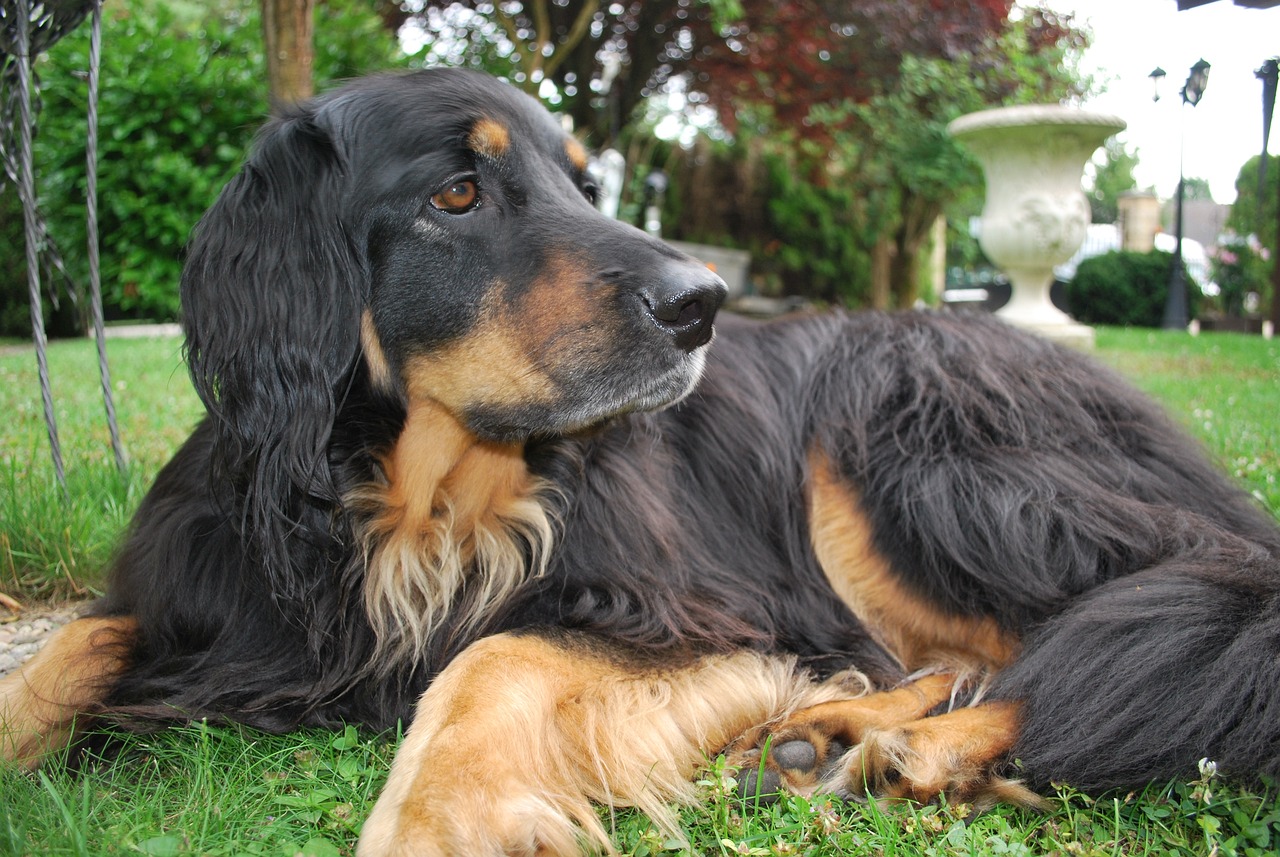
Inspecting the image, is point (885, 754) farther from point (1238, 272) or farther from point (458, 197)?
point (1238, 272)

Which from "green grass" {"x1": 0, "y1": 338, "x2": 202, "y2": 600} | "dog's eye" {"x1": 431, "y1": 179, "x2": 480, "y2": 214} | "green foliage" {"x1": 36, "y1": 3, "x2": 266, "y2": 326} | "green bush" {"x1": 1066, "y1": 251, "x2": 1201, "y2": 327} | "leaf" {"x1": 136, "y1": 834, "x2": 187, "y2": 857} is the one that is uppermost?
"green foliage" {"x1": 36, "y1": 3, "x2": 266, "y2": 326}

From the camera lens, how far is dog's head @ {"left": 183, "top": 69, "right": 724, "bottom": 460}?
205 centimetres

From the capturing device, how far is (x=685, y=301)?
204cm

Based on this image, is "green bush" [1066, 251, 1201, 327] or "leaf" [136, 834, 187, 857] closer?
"leaf" [136, 834, 187, 857]

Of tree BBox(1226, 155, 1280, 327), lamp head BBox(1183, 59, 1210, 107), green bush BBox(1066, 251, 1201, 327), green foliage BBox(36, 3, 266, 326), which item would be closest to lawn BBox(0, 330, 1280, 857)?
tree BBox(1226, 155, 1280, 327)

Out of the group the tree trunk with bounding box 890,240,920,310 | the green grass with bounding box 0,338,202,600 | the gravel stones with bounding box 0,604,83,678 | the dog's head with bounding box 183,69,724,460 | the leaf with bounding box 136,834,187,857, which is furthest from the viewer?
the tree trunk with bounding box 890,240,920,310

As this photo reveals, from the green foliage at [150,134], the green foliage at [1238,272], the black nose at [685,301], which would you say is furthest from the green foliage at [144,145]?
the green foliage at [1238,272]

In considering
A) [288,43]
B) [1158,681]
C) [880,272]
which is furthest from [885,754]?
[880,272]

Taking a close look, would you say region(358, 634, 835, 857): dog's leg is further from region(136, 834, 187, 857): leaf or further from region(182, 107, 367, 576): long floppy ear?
region(182, 107, 367, 576): long floppy ear

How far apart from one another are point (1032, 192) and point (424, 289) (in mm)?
8591

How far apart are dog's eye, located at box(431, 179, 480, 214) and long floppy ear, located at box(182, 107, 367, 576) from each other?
234mm

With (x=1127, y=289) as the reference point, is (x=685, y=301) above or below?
above

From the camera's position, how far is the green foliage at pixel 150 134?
28.5 ft

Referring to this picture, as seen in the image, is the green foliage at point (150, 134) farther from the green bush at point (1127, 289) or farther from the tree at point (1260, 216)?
the green bush at point (1127, 289)
